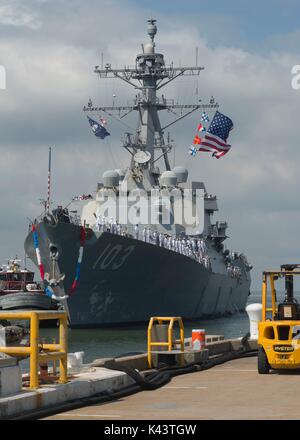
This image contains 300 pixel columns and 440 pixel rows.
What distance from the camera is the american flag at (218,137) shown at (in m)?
38.3

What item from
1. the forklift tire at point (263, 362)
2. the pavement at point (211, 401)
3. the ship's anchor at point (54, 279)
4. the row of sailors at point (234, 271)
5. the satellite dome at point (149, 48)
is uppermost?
the satellite dome at point (149, 48)

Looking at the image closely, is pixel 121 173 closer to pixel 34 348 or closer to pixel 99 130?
pixel 99 130

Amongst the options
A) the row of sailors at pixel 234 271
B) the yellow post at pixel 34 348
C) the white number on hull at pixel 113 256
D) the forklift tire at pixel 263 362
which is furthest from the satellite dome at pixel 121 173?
the yellow post at pixel 34 348

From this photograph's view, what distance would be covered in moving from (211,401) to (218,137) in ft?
94.2

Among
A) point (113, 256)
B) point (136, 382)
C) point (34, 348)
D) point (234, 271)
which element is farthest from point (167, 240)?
point (34, 348)

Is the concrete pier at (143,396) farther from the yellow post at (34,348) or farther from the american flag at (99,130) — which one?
the american flag at (99,130)

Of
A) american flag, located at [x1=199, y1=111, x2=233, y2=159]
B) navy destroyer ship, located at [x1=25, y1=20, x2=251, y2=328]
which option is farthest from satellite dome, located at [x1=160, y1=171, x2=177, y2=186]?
american flag, located at [x1=199, y1=111, x2=233, y2=159]

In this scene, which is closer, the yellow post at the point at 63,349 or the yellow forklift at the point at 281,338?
the yellow post at the point at 63,349

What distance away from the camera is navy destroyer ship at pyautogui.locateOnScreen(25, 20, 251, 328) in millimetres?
38344

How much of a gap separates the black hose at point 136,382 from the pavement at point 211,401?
0.33ft

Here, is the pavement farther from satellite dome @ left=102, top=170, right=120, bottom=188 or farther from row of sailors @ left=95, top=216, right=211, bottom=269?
satellite dome @ left=102, top=170, right=120, bottom=188

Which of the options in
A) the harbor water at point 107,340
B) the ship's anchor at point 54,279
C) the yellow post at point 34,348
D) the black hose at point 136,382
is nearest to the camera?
the black hose at point 136,382
